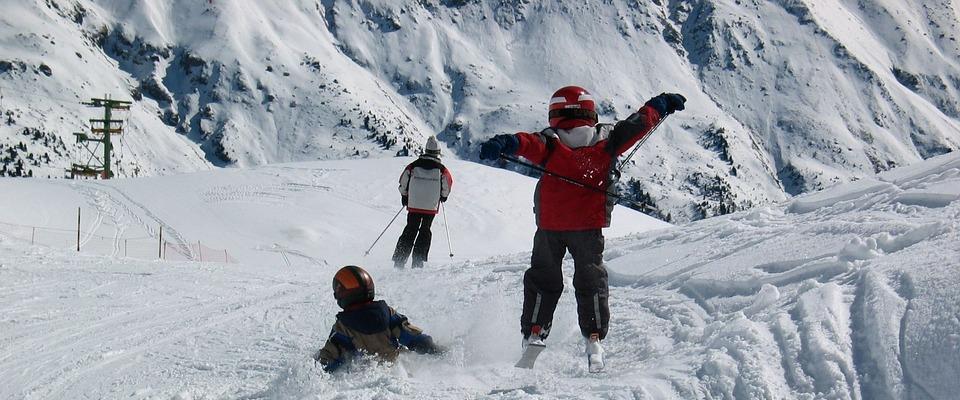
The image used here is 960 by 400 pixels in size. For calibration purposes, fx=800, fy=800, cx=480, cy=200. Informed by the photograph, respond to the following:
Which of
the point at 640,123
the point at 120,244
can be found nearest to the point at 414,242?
the point at 640,123

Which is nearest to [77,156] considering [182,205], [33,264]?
[182,205]

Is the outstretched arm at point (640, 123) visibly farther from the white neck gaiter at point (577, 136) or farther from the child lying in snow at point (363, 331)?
the child lying in snow at point (363, 331)

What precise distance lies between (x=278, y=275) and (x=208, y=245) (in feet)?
35.3

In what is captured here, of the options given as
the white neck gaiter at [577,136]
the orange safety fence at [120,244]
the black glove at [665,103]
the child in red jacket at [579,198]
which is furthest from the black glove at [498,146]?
the orange safety fence at [120,244]

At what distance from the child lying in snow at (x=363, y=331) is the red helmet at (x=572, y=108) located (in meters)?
1.72

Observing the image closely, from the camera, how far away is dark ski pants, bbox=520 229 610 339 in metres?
5.20

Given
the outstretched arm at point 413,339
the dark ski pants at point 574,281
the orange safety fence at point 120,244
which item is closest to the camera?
the dark ski pants at point 574,281

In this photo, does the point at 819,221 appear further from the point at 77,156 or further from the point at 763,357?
the point at 77,156

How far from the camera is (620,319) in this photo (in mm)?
6020

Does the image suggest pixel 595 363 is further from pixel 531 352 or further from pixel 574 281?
pixel 574 281

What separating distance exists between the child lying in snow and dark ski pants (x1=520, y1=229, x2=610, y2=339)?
0.79m

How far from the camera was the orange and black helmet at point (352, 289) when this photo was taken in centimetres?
555

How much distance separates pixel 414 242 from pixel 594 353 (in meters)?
6.72

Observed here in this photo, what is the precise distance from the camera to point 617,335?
5637 millimetres
